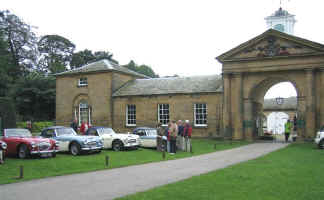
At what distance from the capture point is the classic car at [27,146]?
16031 mm

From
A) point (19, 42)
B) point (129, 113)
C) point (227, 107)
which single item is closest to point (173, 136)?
point (227, 107)

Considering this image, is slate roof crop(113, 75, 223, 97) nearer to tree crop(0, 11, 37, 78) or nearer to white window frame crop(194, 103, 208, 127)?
white window frame crop(194, 103, 208, 127)

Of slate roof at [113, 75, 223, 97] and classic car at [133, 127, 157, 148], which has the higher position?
slate roof at [113, 75, 223, 97]

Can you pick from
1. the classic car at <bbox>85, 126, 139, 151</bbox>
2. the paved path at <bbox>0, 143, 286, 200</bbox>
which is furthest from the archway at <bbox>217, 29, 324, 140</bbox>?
the paved path at <bbox>0, 143, 286, 200</bbox>

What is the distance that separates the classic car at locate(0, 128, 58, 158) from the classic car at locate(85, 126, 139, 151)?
4.02 metres

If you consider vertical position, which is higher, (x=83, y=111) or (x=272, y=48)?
(x=272, y=48)

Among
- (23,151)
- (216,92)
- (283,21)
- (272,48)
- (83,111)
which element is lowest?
(23,151)

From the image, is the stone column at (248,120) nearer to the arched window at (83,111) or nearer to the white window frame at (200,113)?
the white window frame at (200,113)

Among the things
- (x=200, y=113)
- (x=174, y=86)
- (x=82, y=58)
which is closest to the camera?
(x=200, y=113)

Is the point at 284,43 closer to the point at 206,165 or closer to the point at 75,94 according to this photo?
the point at 206,165

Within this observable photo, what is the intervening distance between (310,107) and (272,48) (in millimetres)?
5242

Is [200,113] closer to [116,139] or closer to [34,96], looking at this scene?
[116,139]

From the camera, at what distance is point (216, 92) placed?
2952 centimetres

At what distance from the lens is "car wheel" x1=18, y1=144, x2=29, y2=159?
16.1 meters
